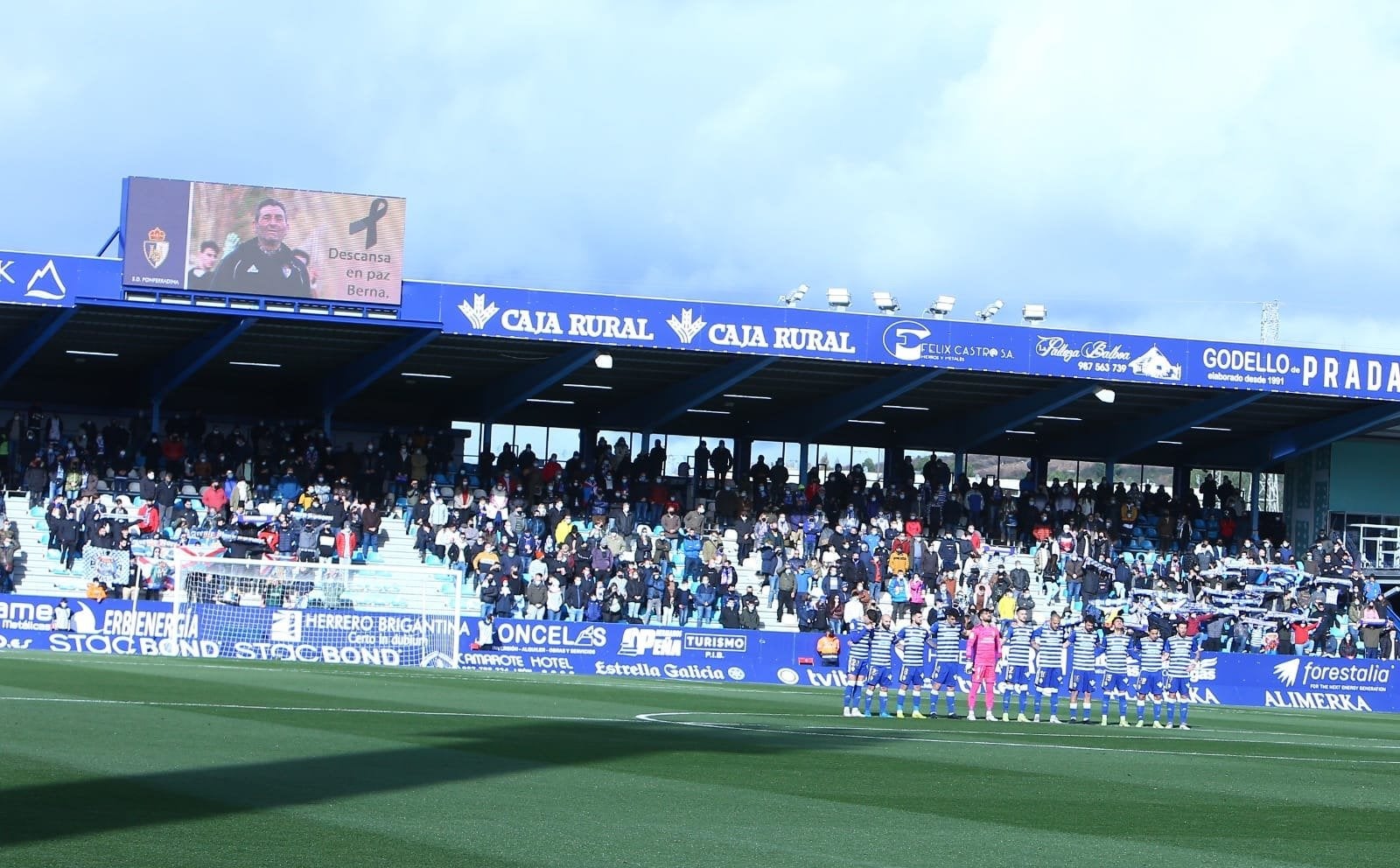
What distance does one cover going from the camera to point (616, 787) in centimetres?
1330

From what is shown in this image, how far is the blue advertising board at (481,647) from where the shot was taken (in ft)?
115

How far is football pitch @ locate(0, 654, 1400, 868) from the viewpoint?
1006cm

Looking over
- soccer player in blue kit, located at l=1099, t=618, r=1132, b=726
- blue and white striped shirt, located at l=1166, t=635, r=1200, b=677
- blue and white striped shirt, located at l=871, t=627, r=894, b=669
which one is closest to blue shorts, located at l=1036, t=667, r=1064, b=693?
soccer player in blue kit, located at l=1099, t=618, r=1132, b=726

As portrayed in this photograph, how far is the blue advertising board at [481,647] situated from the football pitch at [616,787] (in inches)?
464

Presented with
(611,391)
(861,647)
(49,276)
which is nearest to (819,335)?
(611,391)

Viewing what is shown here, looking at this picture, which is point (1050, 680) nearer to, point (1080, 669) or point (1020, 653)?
point (1080, 669)

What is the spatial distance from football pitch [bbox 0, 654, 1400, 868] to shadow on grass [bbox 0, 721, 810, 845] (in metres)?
0.04

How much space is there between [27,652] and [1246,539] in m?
33.6

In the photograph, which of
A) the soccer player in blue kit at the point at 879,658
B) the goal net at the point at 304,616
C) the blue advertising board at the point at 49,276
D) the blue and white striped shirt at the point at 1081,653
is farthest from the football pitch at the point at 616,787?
the blue advertising board at the point at 49,276

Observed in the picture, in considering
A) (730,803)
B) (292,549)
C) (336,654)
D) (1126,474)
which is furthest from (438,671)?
(1126,474)

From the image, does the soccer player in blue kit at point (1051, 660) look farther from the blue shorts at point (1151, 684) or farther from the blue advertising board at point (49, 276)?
the blue advertising board at point (49, 276)

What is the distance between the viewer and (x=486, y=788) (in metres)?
12.8

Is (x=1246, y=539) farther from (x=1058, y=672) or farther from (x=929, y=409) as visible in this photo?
(x=1058, y=672)

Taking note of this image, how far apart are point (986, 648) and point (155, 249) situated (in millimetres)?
21807
